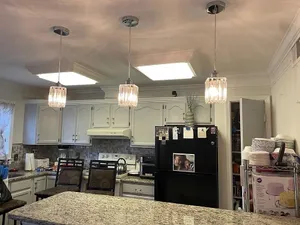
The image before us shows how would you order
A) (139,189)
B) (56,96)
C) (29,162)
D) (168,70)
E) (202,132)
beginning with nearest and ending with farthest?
(56,96)
(168,70)
(202,132)
(139,189)
(29,162)

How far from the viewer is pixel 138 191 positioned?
357cm

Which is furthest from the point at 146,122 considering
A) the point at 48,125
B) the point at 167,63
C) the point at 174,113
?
the point at 48,125

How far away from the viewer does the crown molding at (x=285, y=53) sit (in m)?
1.93

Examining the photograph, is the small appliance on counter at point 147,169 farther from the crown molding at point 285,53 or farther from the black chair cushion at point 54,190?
the crown molding at point 285,53

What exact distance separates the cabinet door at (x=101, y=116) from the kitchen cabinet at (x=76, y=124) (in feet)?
0.38

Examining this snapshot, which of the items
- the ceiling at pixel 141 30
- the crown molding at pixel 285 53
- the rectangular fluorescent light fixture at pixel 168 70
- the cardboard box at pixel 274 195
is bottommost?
the cardboard box at pixel 274 195

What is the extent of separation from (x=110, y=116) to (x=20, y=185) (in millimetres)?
1683

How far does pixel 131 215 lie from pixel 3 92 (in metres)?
3.63

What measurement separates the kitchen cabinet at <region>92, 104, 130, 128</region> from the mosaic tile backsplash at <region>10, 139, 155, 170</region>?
38 centimetres

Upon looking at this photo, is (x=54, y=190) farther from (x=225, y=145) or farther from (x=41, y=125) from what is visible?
(x=225, y=145)

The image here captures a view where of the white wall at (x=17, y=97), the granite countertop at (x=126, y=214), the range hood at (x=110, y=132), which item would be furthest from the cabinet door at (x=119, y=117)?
the granite countertop at (x=126, y=214)

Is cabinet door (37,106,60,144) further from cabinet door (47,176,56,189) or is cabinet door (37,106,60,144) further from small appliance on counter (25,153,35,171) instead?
cabinet door (47,176,56,189)

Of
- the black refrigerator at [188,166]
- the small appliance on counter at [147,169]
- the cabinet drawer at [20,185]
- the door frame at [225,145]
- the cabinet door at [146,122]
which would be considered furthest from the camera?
the cabinet door at [146,122]

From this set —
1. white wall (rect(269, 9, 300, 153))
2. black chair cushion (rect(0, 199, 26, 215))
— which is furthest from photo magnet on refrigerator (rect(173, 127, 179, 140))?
black chair cushion (rect(0, 199, 26, 215))
